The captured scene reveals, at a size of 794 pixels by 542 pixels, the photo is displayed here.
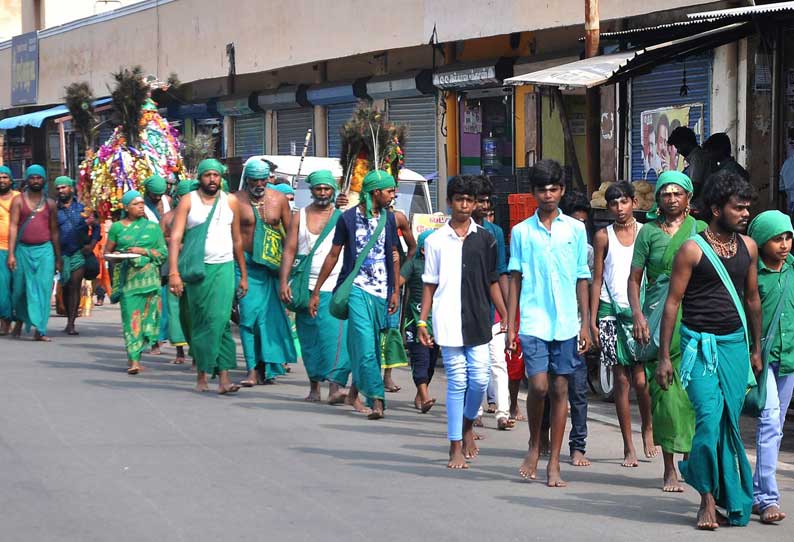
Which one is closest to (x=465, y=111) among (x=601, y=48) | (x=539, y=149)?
(x=539, y=149)

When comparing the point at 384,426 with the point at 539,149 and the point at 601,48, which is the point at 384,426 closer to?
the point at 601,48

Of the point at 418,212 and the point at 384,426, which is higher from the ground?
the point at 418,212

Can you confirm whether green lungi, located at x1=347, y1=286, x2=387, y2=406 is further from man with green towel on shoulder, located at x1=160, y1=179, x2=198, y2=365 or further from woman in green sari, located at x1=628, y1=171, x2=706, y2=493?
man with green towel on shoulder, located at x1=160, y1=179, x2=198, y2=365

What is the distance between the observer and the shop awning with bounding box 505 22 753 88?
508 inches

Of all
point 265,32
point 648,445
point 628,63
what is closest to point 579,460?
point 648,445

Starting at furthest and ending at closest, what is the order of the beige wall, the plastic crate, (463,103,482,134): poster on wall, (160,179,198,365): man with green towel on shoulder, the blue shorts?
(463,103,482,134): poster on wall < the beige wall < the plastic crate < (160,179,198,365): man with green towel on shoulder < the blue shorts

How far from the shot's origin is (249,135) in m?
31.3

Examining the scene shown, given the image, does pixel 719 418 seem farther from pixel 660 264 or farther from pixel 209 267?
pixel 209 267

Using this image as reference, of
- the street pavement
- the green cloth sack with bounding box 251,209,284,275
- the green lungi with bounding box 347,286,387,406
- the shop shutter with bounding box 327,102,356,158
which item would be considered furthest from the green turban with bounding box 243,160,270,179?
the shop shutter with bounding box 327,102,356,158

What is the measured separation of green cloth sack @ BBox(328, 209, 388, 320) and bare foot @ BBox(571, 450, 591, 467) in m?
2.38

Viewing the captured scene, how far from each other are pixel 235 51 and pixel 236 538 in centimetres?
2258

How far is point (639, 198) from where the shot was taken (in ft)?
47.8

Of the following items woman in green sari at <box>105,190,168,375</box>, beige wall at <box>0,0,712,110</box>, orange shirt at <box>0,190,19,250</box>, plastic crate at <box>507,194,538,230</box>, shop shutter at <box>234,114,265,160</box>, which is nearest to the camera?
woman in green sari at <box>105,190,168,375</box>

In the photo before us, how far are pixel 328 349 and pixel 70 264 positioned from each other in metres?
6.88
